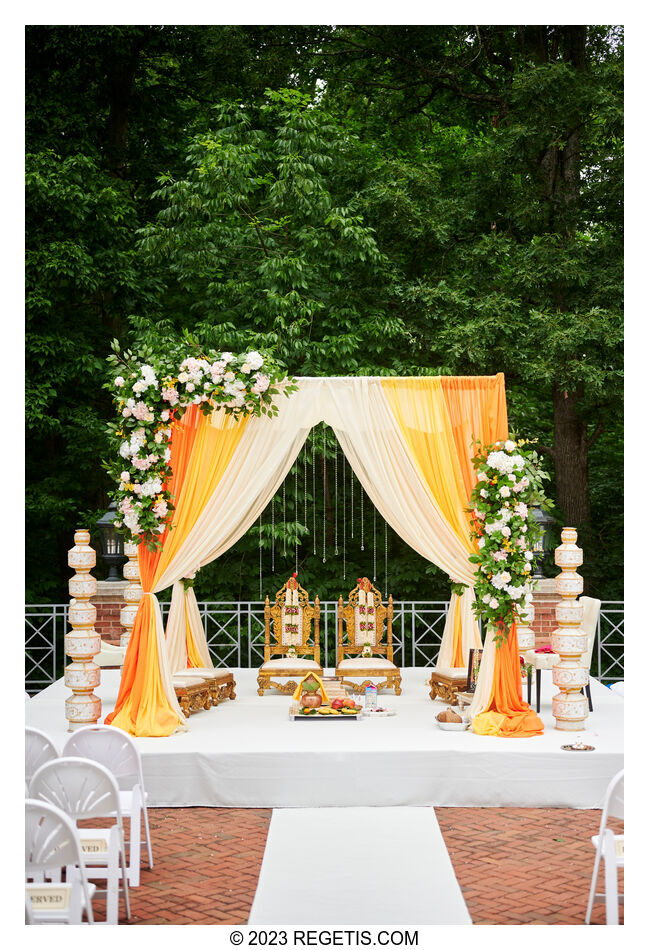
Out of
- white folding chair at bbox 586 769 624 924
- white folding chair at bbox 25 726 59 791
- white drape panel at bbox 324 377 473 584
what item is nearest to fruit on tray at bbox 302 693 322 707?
white drape panel at bbox 324 377 473 584

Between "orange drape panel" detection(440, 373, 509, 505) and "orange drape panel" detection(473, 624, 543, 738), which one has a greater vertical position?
"orange drape panel" detection(440, 373, 509, 505)

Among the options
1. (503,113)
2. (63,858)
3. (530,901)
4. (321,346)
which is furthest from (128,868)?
(503,113)

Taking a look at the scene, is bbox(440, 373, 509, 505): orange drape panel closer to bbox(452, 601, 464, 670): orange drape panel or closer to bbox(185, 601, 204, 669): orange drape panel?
bbox(452, 601, 464, 670): orange drape panel

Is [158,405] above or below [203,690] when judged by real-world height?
above

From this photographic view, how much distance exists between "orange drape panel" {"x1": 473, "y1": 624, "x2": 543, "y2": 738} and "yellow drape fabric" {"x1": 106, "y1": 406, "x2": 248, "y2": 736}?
2.25m

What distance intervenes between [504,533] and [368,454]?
48.5 inches

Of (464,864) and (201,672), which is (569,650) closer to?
(464,864)

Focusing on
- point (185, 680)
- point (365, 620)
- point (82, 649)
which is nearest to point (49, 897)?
point (82, 649)

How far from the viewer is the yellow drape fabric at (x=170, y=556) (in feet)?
23.0

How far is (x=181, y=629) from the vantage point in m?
8.77

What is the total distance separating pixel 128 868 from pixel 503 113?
37.8 feet

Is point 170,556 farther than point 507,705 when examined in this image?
Yes

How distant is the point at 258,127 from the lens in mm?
13680

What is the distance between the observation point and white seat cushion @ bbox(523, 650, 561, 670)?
309 inches
